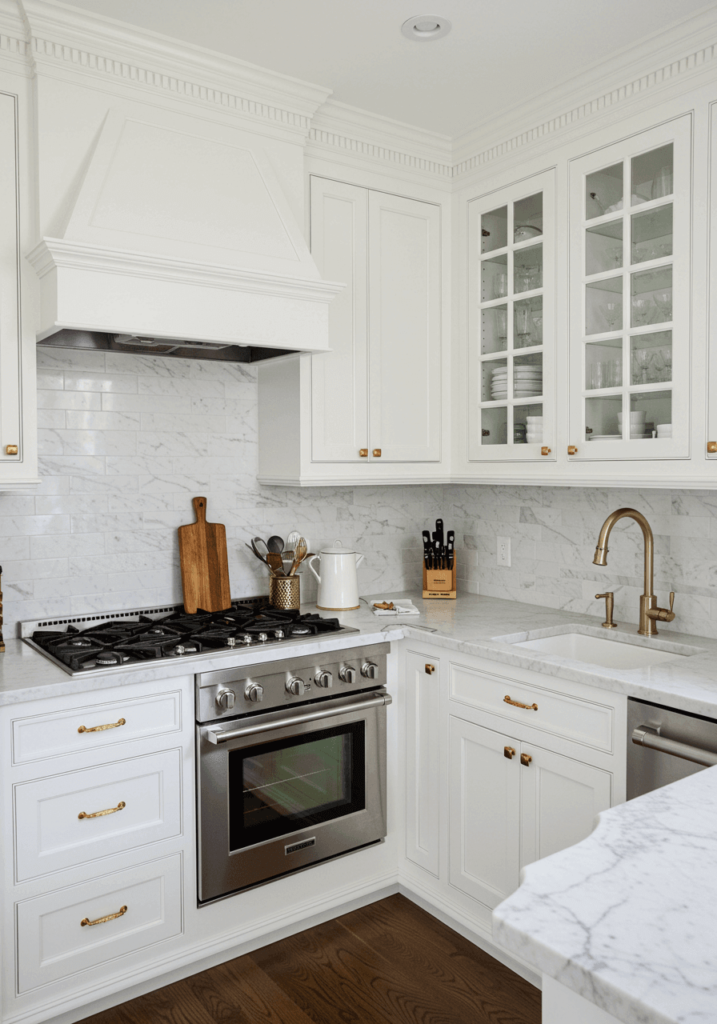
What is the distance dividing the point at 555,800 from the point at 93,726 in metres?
1.28

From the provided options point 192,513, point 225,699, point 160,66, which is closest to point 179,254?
point 160,66

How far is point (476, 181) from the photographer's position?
2.94 meters

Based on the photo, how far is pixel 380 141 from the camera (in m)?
2.86

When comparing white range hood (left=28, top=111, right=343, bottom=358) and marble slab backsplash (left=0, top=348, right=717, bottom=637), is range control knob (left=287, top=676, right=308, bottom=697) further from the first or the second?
white range hood (left=28, top=111, right=343, bottom=358)

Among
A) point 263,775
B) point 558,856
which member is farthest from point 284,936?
point 558,856

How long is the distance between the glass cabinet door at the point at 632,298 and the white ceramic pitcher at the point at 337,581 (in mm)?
940

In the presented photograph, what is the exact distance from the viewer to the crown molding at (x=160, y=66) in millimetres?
2121

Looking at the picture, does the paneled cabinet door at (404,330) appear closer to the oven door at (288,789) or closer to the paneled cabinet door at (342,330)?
the paneled cabinet door at (342,330)

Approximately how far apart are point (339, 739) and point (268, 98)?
2.11 metres

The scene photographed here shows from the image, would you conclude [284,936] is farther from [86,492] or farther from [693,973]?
[693,973]

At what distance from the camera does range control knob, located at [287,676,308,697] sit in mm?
2361

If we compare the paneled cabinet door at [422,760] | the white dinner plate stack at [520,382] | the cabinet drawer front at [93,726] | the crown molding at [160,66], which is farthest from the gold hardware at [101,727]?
the crown molding at [160,66]

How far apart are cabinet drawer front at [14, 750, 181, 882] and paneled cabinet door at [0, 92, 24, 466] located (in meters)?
0.88

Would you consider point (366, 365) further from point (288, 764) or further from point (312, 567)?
point (288, 764)
